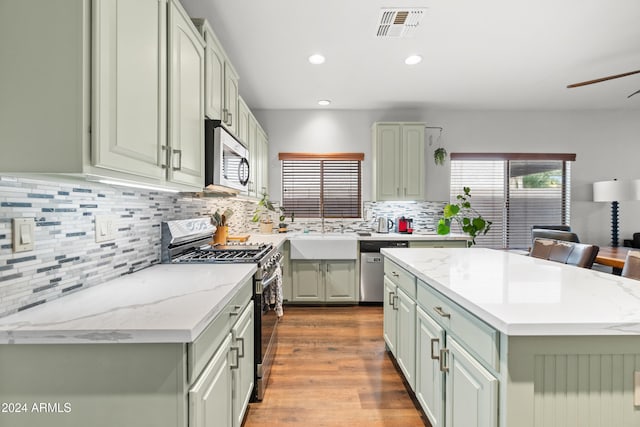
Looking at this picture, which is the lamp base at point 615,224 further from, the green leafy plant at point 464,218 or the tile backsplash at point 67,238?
the tile backsplash at point 67,238

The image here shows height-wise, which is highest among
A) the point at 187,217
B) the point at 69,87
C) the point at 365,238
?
the point at 69,87

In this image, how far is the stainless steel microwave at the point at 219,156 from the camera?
188cm

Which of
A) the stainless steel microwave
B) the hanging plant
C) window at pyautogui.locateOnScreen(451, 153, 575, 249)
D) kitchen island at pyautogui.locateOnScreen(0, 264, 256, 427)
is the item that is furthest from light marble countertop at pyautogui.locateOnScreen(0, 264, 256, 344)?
window at pyautogui.locateOnScreen(451, 153, 575, 249)

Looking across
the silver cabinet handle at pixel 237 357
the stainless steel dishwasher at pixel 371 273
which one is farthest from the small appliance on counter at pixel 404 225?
the silver cabinet handle at pixel 237 357

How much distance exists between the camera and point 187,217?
2439 mm

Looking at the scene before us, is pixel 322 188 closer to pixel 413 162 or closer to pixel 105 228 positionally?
pixel 413 162

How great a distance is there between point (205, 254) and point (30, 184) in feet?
3.86

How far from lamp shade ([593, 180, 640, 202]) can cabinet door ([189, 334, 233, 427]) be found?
193 inches

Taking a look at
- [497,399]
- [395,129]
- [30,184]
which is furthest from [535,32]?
[30,184]

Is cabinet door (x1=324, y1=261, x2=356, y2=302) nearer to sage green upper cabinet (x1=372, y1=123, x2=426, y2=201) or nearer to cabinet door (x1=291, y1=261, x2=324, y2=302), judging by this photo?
cabinet door (x1=291, y1=261, x2=324, y2=302)

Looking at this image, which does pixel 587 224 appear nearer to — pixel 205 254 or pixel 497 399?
pixel 497 399

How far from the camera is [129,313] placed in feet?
3.37

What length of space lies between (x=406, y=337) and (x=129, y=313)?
1.57 meters

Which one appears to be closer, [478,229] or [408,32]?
[408,32]
